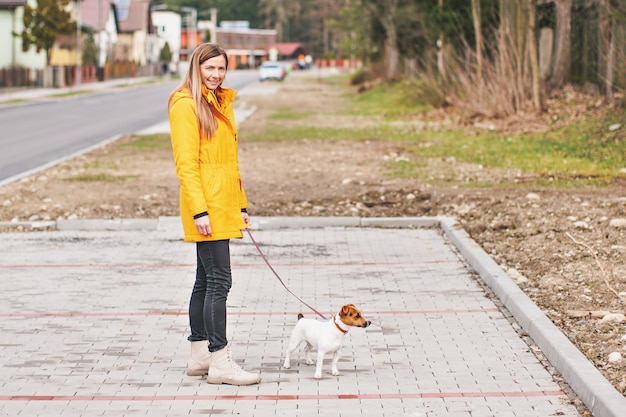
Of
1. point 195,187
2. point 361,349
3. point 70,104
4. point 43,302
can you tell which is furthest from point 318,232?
point 70,104

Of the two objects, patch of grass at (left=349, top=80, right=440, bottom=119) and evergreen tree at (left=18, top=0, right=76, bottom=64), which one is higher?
evergreen tree at (left=18, top=0, right=76, bottom=64)

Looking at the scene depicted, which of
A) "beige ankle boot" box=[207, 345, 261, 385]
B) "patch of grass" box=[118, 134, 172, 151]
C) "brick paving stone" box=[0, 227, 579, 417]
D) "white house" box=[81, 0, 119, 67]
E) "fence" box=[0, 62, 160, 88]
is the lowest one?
"brick paving stone" box=[0, 227, 579, 417]

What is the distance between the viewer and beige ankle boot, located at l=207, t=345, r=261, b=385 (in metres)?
7.02

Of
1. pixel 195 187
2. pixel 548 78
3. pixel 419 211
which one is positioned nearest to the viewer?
pixel 195 187

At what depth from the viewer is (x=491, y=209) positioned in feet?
47.3

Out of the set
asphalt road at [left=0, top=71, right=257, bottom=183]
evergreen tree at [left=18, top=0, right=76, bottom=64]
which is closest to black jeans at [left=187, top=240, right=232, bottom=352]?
asphalt road at [left=0, top=71, right=257, bottom=183]

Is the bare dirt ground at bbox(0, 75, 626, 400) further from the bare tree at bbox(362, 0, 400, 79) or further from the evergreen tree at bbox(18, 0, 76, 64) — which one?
the evergreen tree at bbox(18, 0, 76, 64)

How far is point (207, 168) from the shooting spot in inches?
276

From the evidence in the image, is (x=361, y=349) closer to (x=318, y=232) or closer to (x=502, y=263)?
(x=502, y=263)

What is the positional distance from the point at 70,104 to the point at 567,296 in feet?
153

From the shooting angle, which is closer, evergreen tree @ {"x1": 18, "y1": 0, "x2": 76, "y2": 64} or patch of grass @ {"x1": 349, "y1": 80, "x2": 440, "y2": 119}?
patch of grass @ {"x1": 349, "y1": 80, "x2": 440, "y2": 119}

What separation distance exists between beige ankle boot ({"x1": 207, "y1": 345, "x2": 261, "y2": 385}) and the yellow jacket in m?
0.69

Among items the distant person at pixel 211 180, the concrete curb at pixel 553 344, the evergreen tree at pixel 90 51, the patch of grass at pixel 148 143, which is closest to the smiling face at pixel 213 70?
the distant person at pixel 211 180

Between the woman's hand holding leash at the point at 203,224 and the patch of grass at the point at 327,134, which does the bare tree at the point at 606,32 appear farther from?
the woman's hand holding leash at the point at 203,224
